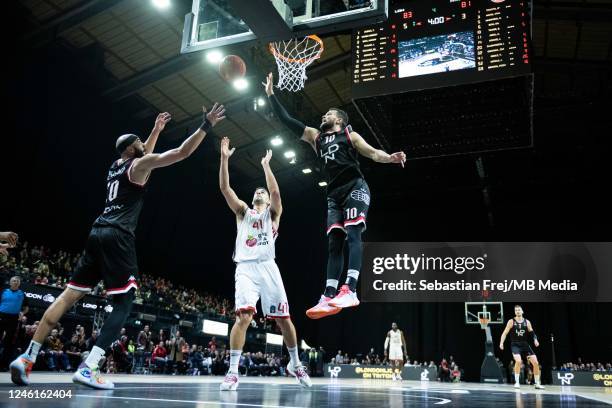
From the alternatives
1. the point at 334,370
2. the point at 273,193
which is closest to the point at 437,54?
the point at 273,193

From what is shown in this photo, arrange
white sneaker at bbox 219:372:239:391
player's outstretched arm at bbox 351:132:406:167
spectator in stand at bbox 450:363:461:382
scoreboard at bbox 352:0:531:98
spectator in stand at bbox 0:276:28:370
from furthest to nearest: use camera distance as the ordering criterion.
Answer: spectator in stand at bbox 450:363:461:382 → scoreboard at bbox 352:0:531:98 → spectator in stand at bbox 0:276:28:370 → white sneaker at bbox 219:372:239:391 → player's outstretched arm at bbox 351:132:406:167

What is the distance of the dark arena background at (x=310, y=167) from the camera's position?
906 cm

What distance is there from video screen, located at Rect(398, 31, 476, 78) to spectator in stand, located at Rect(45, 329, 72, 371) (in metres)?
8.97

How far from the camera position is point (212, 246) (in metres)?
22.3

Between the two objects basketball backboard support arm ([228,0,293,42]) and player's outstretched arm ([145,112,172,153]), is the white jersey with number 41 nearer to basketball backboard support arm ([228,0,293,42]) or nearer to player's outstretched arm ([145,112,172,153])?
player's outstretched arm ([145,112,172,153])

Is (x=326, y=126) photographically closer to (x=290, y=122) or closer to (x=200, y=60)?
(x=290, y=122)

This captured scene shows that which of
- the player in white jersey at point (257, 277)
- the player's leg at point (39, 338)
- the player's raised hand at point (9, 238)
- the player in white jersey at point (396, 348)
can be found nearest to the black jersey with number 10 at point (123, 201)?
the player's leg at point (39, 338)

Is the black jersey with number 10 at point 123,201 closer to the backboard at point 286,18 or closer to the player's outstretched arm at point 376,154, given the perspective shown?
the player's outstretched arm at point 376,154

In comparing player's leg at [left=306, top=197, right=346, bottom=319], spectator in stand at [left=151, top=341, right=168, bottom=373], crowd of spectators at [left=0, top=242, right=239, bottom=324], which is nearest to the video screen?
player's leg at [left=306, top=197, right=346, bottom=319]

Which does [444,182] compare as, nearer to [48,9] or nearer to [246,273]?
[48,9]

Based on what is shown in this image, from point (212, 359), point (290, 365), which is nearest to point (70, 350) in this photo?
point (212, 359)

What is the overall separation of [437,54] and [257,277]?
5456 mm

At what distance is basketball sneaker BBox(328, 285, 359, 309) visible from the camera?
427 centimetres

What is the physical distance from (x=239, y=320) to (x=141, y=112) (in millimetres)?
14157
